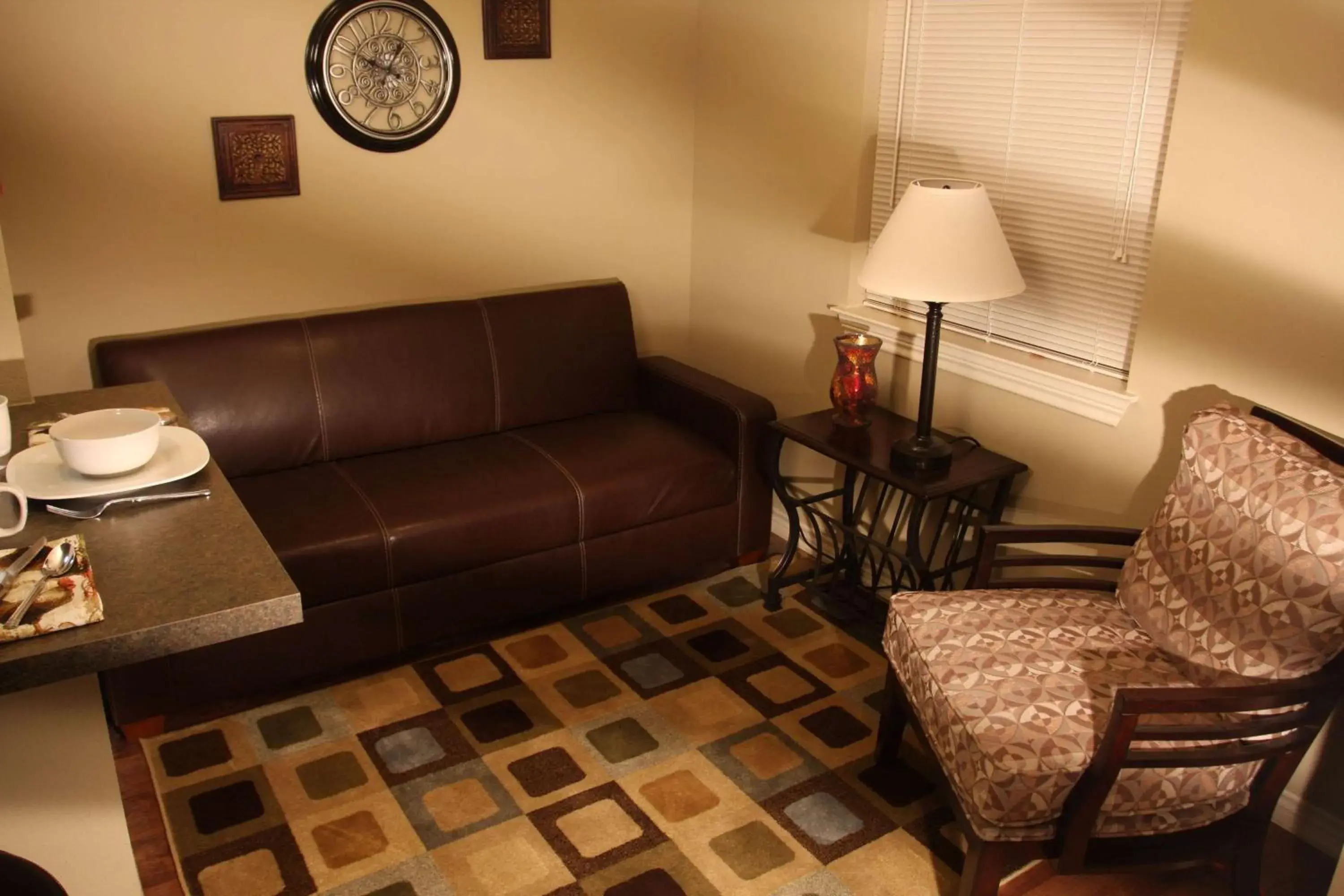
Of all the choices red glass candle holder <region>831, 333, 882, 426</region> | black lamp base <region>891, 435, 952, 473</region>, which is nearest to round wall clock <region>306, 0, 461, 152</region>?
red glass candle holder <region>831, 333, 882, 426</region>

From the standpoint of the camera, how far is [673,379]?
3.64 meters

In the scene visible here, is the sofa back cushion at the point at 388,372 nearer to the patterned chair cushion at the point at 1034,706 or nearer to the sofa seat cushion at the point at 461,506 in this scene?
the sofa seat cushion at the point at 461,506

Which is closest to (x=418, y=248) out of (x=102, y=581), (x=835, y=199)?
(x=835, y=199)

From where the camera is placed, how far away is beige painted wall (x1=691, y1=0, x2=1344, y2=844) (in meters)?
2.25

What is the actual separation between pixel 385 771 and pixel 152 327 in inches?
58.6

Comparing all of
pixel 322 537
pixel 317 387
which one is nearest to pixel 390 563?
pixel 322 537

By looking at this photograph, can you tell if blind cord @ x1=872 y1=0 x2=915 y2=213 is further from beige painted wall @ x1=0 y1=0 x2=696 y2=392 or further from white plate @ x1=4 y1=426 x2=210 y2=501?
white plate @ x1=4 y1=426 x2=210 y2=501

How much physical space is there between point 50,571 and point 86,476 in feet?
0.99

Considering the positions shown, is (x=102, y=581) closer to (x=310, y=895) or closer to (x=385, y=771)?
(x=310, y=895)

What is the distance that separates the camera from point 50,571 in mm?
1326

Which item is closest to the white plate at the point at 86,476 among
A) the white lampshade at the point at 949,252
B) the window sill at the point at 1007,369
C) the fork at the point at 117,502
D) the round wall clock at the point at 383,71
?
the fork at the point at 117,502

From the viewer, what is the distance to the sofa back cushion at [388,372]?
3.05 metres

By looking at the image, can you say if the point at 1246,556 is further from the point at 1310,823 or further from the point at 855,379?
the point at 855,379

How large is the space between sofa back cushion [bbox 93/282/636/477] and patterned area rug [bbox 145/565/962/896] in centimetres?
71
